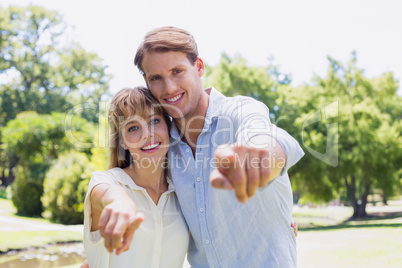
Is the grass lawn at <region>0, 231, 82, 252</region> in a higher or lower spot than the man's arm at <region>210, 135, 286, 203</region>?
lower

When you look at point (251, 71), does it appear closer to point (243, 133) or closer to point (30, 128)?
point (30, 128)

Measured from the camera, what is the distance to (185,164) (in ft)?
8.20

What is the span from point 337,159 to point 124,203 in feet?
68.1

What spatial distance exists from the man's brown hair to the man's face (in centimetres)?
3

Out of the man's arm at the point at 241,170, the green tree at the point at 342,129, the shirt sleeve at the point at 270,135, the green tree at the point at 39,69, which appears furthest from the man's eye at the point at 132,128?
the green tree at the point at 39,69

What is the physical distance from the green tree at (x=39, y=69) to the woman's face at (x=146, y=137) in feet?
102

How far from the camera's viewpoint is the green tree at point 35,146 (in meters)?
20.3

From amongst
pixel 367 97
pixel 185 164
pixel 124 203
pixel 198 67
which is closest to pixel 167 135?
pixel 185 164

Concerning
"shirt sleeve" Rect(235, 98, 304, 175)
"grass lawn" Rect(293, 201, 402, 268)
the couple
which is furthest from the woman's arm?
"grass lawn" Rect(293, 201, 402, 268)

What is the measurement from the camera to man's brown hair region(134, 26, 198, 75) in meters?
2.44

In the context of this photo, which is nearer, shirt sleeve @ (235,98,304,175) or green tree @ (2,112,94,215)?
shirt sleeve @ (235,98,304,175)

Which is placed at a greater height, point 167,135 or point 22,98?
point 22,98

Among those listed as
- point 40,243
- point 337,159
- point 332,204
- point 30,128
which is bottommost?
point 332,204

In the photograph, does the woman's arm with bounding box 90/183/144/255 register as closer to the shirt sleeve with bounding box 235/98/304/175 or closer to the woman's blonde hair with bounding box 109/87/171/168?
the shirt sleeve with bounding box 235/98/304/175
